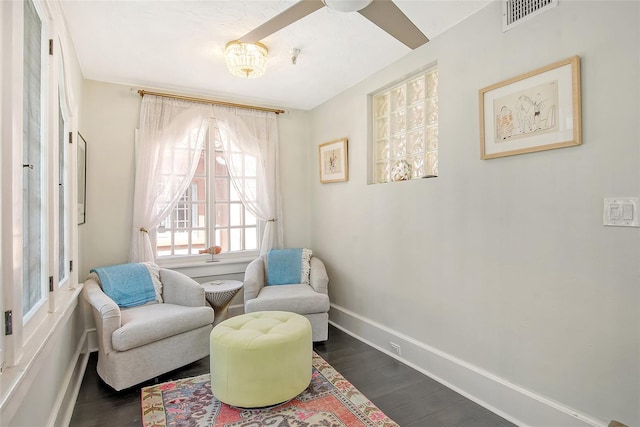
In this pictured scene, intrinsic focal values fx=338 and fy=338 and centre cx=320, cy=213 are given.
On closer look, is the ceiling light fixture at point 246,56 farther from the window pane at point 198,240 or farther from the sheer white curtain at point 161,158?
the window pane at point 198,240

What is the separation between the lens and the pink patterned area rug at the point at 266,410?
2029 millimetres

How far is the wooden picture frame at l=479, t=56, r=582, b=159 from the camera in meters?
1.74

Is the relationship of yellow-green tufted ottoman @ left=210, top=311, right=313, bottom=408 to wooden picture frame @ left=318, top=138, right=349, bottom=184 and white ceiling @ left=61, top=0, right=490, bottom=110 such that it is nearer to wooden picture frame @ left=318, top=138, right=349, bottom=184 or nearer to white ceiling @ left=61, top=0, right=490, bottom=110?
wooden picture frame @ left=318, top=138, right=349, bottom=184

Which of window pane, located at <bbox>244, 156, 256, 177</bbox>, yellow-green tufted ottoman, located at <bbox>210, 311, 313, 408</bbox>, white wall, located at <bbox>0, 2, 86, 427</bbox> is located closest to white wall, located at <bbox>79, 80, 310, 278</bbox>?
white wall, located at <bbox>0, 2, 86, 427</bbox>

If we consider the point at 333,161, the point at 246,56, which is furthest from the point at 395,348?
the point at 246,56

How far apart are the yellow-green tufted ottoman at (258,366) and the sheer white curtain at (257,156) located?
1789mm

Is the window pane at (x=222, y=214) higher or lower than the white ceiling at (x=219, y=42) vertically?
lower

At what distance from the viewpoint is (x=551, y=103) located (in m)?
1.83

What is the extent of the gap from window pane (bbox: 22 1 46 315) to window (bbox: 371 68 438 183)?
2420 millimetres

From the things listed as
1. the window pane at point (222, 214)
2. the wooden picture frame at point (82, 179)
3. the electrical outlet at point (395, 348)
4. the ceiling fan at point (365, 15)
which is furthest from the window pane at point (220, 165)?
Answer: the electrical outlet at point (395, 348)

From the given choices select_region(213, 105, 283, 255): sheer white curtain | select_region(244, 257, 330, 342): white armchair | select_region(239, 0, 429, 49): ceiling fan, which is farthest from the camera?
select_region(213, 105, 283, 255): sheer white curtain

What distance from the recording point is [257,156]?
3.98m

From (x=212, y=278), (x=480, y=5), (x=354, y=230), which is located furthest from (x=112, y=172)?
(x=480, y=5)

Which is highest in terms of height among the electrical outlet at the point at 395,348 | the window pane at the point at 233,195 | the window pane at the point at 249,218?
the window pane at the point at 233,195
